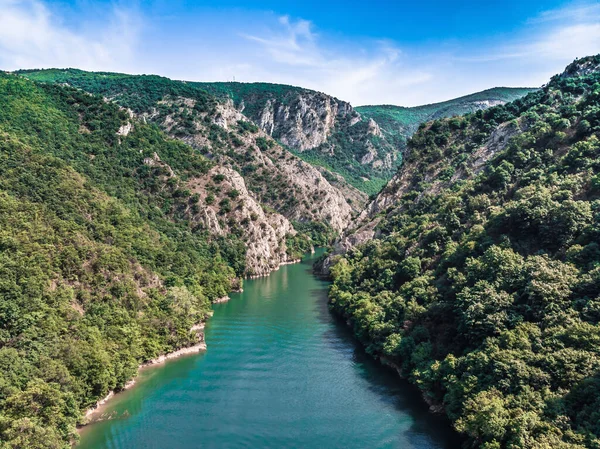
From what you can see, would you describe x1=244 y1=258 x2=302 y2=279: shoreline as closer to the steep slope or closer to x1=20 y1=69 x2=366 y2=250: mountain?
x1=20 y1=69 x2=366 y2=250: mountain

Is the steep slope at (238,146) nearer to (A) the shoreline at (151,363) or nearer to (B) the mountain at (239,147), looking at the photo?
(B) the mountain at (239,147)

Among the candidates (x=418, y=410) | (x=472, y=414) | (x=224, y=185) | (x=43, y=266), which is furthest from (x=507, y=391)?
(x=224, y=185)

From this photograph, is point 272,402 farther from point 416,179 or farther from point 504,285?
point 416,179

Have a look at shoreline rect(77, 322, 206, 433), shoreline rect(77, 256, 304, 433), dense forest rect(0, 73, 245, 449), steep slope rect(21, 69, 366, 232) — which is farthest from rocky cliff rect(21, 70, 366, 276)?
shoreline rect(77, 322, 206, 433)

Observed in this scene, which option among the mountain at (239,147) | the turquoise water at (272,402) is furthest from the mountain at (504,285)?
the mountain at (239,147)

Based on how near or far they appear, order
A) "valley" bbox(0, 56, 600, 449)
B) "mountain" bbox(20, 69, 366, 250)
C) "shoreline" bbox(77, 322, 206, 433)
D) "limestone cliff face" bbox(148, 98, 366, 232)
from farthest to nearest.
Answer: "mountain" bbox(20, 69, 366, 250)
"limestone cliff face" bbox(148, 98, 366, 232)
"shoreline" bbox(77, 322, 206, 433)
"valley" bbox(0, 56, 600, 449)

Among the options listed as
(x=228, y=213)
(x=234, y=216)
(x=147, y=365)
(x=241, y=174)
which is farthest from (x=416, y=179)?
(x=241, y=174)
